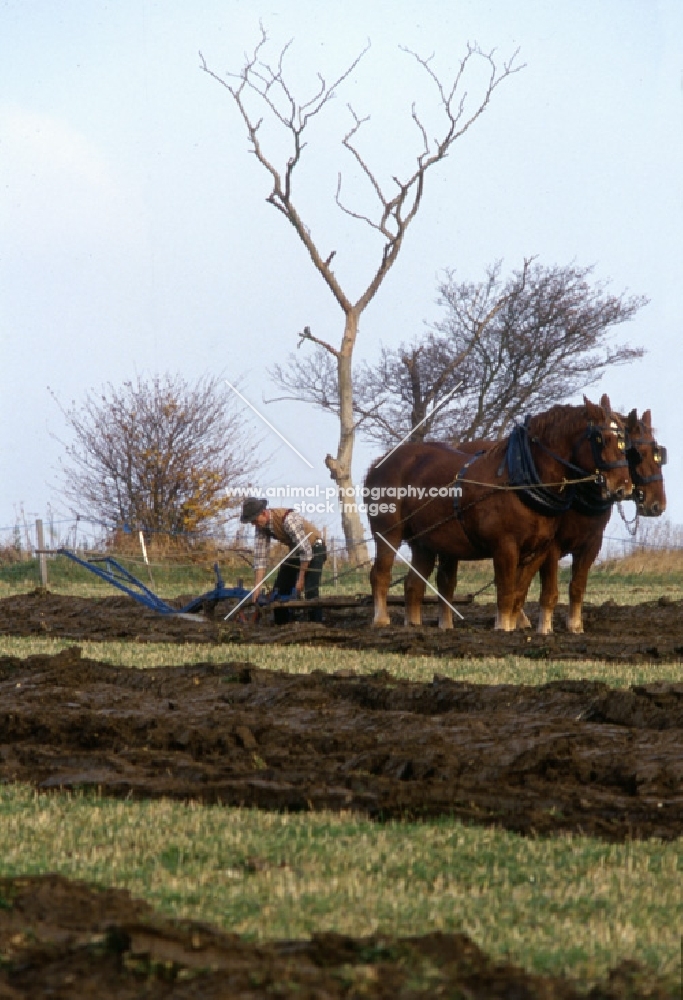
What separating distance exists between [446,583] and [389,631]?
1.66 meters

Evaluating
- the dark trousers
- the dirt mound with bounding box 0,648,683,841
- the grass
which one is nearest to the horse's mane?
the dark trousers

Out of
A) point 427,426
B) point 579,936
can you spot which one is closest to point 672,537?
point 427,426

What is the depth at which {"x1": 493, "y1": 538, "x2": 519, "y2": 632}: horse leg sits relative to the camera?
48.5 feet

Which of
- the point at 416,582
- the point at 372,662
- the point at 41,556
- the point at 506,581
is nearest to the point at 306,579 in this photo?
the point at 416,582

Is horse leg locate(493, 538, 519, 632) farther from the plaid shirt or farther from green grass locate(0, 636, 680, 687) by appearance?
the plaid shirt

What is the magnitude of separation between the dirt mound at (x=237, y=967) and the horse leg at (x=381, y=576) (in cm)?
1234

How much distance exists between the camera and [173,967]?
3611 millimetres

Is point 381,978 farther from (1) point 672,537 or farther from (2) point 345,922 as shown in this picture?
(1) point 672,537

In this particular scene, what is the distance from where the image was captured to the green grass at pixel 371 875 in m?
4.20

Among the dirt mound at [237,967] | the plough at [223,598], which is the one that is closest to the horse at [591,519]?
the plough at [223,598]

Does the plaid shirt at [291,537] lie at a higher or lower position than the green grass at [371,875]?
higher

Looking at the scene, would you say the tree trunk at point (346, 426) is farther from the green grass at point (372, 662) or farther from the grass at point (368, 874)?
the grass at point (368, 874)

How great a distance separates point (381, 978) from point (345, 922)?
705mm

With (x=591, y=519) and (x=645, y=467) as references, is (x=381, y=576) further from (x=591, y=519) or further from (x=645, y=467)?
(x=645, y=467)
